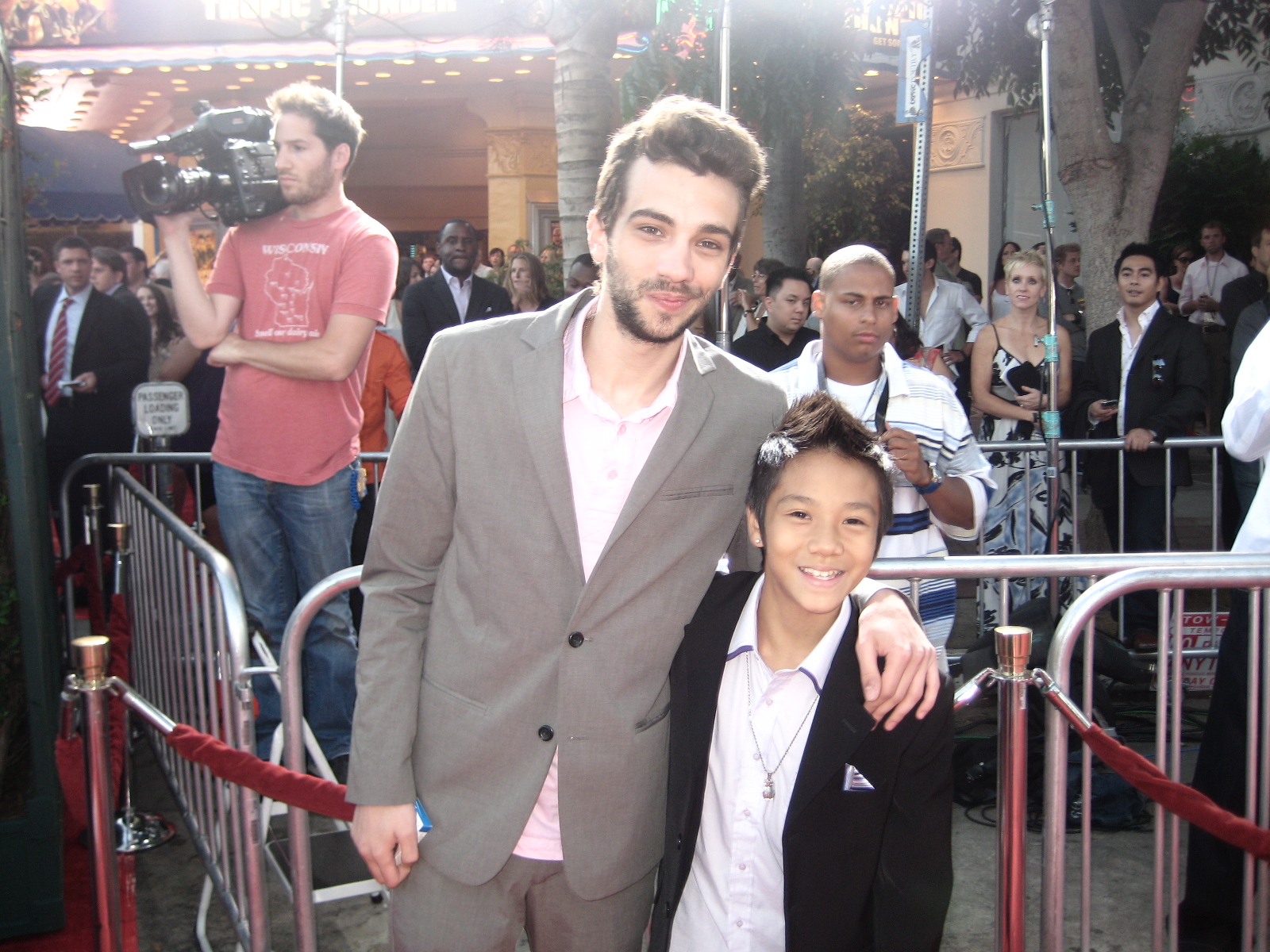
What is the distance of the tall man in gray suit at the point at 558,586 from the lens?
76.1 inches

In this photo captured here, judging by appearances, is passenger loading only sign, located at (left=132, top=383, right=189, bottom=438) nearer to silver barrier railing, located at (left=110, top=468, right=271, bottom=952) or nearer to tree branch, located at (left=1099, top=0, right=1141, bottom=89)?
silver barrier railing, located at (left=110, top=468, right=271, bottom=952)

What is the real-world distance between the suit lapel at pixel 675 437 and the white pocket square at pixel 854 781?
1.89 ft

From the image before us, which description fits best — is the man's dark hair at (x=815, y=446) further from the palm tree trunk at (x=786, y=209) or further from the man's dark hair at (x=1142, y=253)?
the palm tree trunk at (x=786, y=209)

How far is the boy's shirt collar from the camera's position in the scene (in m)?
2.06

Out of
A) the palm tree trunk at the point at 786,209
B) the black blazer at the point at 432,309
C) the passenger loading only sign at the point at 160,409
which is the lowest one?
the passenger loading only sign at the point at 160,409

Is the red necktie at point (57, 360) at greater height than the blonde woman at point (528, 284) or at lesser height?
lesser

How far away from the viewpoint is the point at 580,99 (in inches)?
306

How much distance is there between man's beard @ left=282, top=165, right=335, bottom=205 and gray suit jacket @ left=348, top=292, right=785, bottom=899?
2.12m

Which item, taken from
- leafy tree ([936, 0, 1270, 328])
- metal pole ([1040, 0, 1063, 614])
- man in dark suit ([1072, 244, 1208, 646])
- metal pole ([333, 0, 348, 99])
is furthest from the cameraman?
leafy tree ([936, 0, 1270, 328])

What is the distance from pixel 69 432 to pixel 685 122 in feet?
18.0

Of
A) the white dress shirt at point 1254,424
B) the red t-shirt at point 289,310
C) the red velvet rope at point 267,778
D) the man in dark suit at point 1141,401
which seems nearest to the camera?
the red velvet rope at point 267,778

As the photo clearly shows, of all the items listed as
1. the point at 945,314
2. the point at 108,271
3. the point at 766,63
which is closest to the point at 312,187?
the point at 108,271

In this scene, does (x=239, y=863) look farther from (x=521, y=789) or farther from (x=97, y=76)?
(x=97, y=76)

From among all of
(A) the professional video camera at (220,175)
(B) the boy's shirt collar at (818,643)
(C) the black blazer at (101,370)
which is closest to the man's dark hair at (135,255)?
(C) the black blazer at (101,370)
